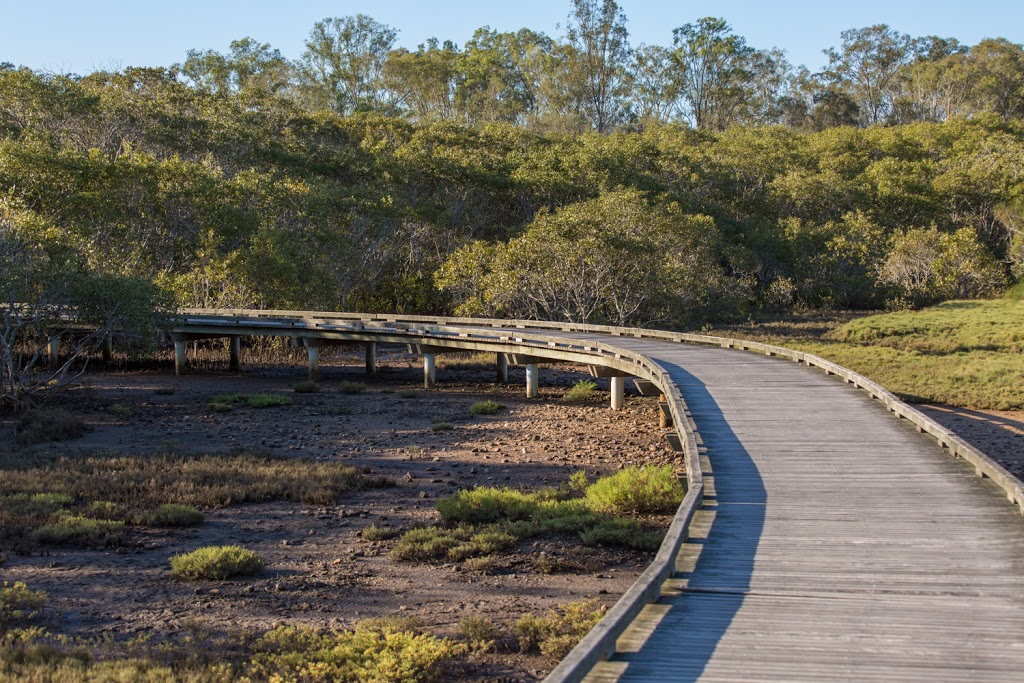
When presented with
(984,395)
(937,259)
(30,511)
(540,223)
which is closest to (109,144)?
(540,223)

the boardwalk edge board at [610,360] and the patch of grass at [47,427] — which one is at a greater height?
the boardwalk edge board at [610,360]

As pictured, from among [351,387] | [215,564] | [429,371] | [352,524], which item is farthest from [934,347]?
[215,564]

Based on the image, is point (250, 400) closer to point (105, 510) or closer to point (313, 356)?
point (313, 356)

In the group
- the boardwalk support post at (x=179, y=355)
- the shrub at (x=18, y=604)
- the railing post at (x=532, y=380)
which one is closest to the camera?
the shrub at (x=18, y=604)

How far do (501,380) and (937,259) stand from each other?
27582 millimetres

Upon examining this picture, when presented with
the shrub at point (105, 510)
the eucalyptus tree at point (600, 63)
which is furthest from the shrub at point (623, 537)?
the eucalyptus tree at point (600, 63)

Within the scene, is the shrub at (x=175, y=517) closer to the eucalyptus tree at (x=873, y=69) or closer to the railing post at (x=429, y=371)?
the railing post at (x=429, y=371)

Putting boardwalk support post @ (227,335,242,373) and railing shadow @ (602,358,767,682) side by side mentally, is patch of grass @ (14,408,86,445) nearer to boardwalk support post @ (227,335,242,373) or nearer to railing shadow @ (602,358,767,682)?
boardwalk support post @ (227,335,242,373)

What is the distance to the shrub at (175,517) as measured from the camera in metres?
13.7

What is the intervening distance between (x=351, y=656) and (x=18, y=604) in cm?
390

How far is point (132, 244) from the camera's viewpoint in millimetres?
33594

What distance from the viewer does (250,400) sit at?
25.2 metres

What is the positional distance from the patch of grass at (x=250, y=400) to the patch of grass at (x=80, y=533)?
11155 mm

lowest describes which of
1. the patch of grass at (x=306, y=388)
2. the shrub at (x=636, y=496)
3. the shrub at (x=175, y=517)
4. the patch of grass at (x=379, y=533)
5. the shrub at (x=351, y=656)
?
the shrub at (x=351, y=656)
